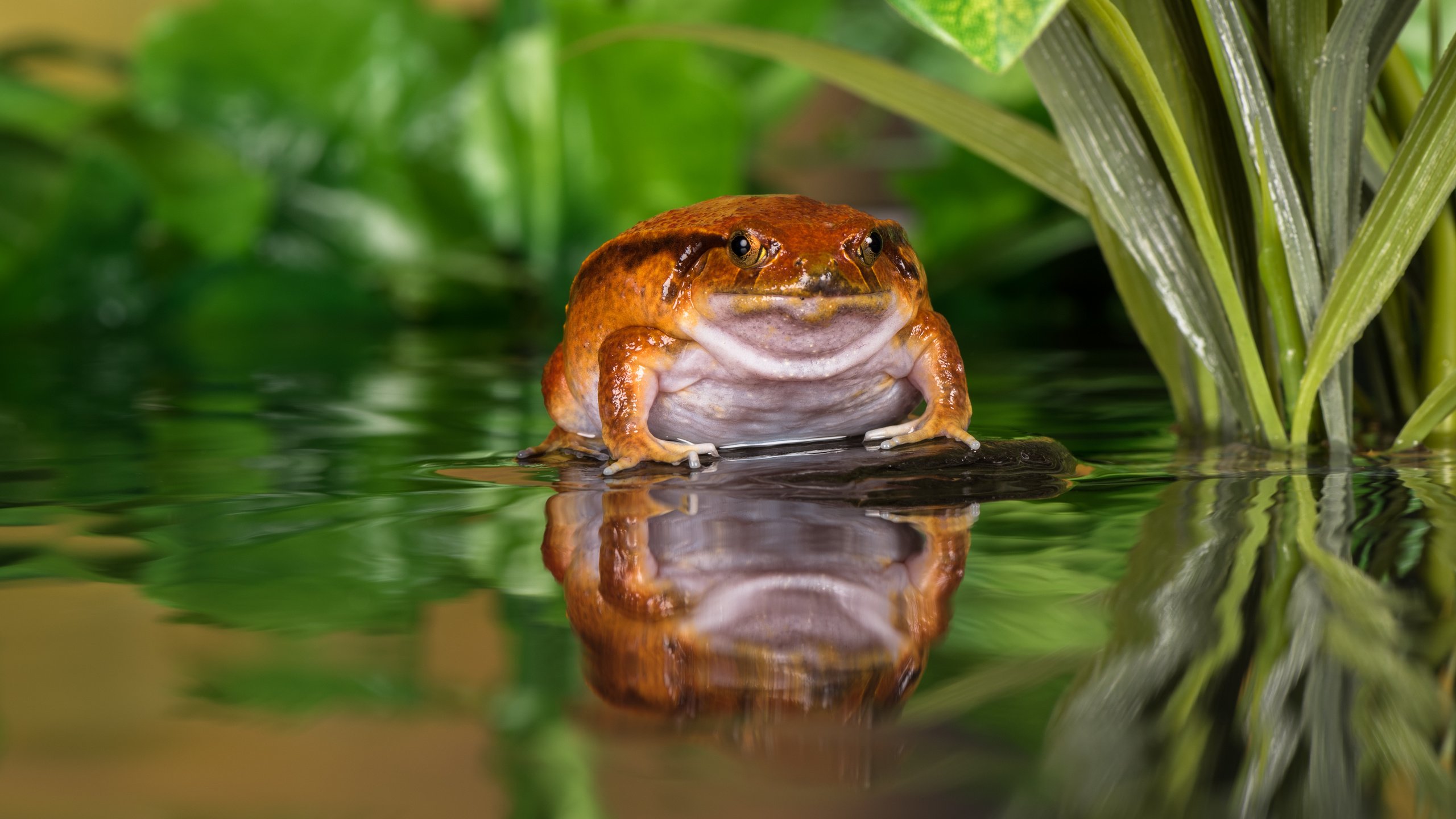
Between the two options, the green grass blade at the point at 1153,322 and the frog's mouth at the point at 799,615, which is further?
the green grass blade at the point at 1153,322

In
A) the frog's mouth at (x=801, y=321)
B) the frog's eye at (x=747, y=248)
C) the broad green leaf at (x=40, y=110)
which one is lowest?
the frog's mouth at (x=801, y=321)

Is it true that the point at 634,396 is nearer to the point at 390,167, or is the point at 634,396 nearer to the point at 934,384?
the point at 934,384

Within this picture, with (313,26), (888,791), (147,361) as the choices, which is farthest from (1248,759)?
(313,26)

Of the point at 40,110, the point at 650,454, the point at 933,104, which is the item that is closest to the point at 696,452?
the point at 650,454

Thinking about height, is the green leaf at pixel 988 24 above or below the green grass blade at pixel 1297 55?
below

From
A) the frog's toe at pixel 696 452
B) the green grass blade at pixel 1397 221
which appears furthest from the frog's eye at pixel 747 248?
the green grass blade at pixel 1397 221

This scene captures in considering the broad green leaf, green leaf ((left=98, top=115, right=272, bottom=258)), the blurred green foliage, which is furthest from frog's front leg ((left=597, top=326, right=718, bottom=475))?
the broad green leaf

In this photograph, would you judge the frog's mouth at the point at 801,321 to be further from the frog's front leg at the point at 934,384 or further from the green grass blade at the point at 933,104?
the green grass blade at the point at 933,104
